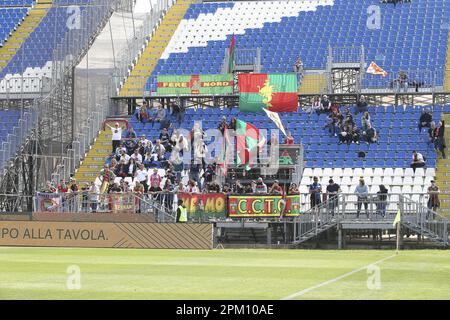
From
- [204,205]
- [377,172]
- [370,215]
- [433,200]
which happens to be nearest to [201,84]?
[377,172]

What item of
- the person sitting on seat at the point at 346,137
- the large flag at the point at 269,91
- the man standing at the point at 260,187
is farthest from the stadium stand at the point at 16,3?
the man standing at the point at 260,187

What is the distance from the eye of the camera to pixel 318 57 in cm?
4834

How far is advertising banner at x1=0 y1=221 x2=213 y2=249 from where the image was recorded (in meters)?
31.3

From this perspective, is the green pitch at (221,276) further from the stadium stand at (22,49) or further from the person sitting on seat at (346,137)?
the stadium stand at (22,49)

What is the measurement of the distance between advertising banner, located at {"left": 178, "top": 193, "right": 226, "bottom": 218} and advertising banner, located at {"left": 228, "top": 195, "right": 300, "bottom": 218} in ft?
1.02

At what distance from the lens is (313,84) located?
151 ft

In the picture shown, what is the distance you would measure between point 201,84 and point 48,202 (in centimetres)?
1241

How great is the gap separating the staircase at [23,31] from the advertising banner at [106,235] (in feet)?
67.3

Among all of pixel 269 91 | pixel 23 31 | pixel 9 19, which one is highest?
pixel 9 19

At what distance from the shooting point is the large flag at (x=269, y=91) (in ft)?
142

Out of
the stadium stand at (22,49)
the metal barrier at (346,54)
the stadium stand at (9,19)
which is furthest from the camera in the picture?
the stadium stand at (9,19)

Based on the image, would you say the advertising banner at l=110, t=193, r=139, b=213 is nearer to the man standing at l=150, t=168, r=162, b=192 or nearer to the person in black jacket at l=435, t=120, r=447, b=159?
the man standing at l=150, t=168, r=162, b=192

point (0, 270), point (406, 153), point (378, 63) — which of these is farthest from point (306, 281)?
point (378, 63)

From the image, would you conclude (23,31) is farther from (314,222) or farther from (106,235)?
(314,222)
